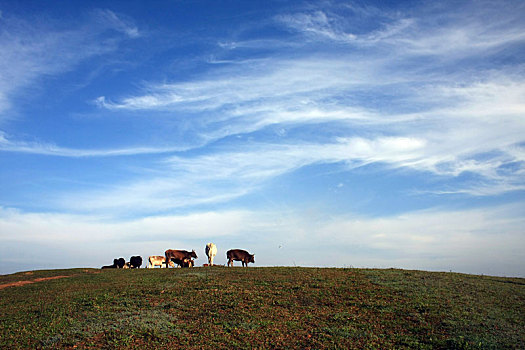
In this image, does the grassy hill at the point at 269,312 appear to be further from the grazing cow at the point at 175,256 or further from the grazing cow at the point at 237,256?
the grazing cow at the point at 175,256

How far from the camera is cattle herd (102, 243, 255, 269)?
42.1 m

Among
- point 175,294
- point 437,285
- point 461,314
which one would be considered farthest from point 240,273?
point 461,314

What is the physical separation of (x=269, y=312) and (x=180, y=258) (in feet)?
78.4

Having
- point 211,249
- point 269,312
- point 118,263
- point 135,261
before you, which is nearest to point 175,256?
point 211,249

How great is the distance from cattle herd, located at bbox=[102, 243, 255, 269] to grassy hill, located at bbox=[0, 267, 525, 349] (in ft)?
37.1

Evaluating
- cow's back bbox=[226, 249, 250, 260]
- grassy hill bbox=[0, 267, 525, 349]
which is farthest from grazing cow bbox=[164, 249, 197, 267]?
grassy hill bbox=[0, 267, 525, 349]

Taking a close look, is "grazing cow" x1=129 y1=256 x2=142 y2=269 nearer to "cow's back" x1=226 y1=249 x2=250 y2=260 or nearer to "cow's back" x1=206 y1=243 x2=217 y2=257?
"cow's back" x1=206 y1=243 x2=217 y2=257

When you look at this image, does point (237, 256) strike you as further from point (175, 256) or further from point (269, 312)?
point (269, 312)

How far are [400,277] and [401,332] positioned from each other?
11.5 metres

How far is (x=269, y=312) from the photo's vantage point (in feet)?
67.9

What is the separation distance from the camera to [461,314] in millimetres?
20312

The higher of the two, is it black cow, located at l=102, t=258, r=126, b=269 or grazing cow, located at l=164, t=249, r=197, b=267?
grazing cow, located at l=164, t=249, r=197, b=267

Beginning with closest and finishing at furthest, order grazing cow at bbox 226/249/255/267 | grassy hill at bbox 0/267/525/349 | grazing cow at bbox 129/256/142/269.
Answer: grassy hill at bbox 0/267/525/349
grazing cow at bbox 226/249/255/267
grazing cow at bbox 129/256/142/269

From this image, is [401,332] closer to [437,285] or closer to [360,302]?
[360,302]
